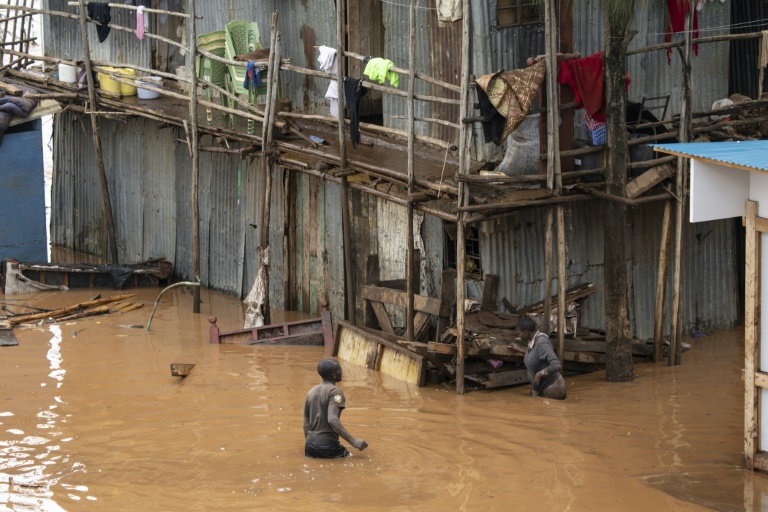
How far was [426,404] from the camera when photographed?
1177 cm

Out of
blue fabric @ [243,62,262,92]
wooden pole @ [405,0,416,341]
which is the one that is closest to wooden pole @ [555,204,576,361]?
wooden pole @ [405,0,416,341]

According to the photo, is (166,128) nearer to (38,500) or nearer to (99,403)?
(99,403)

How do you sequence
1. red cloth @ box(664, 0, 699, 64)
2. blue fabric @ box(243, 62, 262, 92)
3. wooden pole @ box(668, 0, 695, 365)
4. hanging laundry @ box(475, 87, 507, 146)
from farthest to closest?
1. blue fabric @ box(243, 62, 262, 92)
2. red cloth @ box(664, 0, 699, 64)
3. wooden pole @ box(668, 0, 695, 365)
4. hanging laundry @ box(475, 87, 507, 146)

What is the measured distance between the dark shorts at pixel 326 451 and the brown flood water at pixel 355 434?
0.40 feet

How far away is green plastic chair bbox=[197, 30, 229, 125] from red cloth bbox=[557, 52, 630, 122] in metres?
A: 6.52

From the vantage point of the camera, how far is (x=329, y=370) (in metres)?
9.48

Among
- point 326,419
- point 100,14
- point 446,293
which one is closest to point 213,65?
point 100,14

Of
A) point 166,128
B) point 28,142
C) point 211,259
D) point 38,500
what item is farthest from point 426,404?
point 28,142

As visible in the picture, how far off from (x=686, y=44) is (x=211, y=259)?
9080 millimetres

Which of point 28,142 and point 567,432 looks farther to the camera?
point 28,142

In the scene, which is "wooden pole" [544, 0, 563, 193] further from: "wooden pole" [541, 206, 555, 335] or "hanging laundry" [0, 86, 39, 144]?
"hanging laundry" [0, 86, 39, 144]

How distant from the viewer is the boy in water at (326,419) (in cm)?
941

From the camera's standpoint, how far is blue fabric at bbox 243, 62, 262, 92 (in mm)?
15562

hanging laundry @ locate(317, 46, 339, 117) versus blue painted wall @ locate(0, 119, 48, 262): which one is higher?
hanging laundry @ locate(317, 46, 339, 117)
